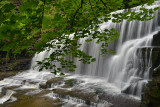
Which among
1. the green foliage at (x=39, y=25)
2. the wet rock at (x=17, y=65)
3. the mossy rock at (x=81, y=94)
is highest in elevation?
the green foliage at (x=39, y=25)

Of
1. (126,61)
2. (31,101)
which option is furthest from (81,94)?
(126,61)

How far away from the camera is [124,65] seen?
28.5 feet

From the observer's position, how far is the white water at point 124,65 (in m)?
7.21

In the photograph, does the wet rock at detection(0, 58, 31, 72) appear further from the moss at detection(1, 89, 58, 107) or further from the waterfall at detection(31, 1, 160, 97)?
the moss at detection(1, 89, 58, 107)

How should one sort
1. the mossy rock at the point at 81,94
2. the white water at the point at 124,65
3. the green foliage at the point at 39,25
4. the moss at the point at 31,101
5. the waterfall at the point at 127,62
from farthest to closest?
1. the white water at the point at 124,65
2. the waterfall at the point at 127,62
3. the moss at the point at 31,101
4. the mossy rock at the point at 81,94
5. the green foliage at the point at 39,25

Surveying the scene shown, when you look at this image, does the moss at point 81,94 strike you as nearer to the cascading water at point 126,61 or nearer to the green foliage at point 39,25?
the cascading water at point 126,61

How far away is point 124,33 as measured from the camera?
37.7 feet

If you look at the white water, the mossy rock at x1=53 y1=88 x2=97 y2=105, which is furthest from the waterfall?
the mossy rock at x1=53 y1=88 x2=97 y2=105

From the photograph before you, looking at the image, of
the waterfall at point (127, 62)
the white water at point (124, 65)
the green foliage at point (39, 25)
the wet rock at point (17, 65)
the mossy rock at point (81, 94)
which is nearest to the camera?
the green foliage at point (39, 25)

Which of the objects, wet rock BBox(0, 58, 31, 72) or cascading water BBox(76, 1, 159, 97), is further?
wet rock BBox(0, 58, 31, 72)

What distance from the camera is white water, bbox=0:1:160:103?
7.21 m

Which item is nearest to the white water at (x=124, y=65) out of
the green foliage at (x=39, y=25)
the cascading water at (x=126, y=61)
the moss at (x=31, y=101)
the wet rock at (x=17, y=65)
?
the cascading water at (x=126, y=61)

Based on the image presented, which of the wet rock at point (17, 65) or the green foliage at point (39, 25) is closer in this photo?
A: the green foliage at point (39, 25)

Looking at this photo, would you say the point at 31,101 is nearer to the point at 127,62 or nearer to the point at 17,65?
the point at 127,62
